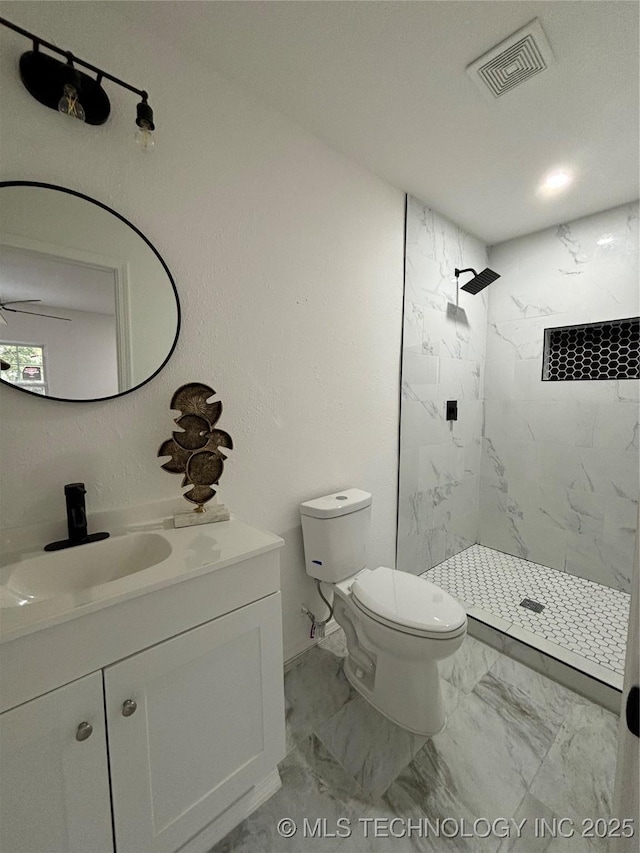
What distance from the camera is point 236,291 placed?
51.9 inches

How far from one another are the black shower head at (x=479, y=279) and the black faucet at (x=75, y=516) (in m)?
2.31

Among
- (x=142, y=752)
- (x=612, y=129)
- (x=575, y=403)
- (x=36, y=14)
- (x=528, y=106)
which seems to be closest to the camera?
(x=142, y=752)

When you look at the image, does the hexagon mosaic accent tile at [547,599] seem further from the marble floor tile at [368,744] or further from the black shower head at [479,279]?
the black shower head at [479,279]

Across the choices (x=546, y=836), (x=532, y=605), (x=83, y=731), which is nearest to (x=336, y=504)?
(x=83, y=731)

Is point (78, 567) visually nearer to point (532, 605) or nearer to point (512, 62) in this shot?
point (512, 62)

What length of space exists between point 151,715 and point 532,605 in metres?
2.00

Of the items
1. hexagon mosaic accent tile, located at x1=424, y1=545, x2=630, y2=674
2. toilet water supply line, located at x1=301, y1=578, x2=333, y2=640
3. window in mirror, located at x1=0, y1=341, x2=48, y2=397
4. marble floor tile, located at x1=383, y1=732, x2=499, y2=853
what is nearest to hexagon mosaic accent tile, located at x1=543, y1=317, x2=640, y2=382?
hexagon mosaic accent tile, located at x1=424, y1=545, x2=630, y2=674

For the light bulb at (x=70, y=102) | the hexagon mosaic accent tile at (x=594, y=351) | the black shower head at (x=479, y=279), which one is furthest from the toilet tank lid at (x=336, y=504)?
the hexagon mosaic accent tile at (x=594, y=351)

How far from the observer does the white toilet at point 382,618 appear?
119cm

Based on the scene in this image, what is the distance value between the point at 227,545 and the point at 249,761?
612mm

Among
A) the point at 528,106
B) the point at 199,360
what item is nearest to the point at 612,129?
the point at 528,106

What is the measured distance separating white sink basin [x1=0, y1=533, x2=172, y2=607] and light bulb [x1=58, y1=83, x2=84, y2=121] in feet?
3.81

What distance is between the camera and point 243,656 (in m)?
0.93

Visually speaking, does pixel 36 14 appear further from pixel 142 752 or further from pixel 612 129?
pixel 612 129
